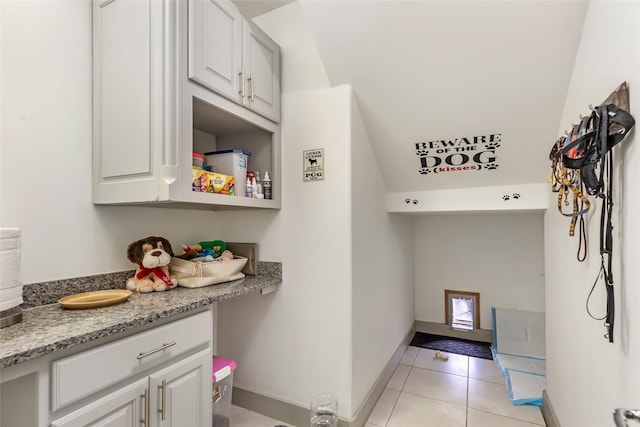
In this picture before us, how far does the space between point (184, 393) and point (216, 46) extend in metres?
1.50

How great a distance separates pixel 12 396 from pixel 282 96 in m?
1.70

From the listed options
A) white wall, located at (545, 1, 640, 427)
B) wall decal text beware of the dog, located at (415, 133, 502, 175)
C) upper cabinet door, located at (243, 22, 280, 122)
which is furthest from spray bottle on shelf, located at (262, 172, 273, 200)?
white wall, located at (545, 1, 640, 427)

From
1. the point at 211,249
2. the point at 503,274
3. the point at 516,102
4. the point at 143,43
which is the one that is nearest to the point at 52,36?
the point at 143,43

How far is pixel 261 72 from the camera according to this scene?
1693 millimetres

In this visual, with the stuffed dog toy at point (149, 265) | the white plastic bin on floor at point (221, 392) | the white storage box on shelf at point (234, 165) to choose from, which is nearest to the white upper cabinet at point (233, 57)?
the white storage box on shelf at point (234, 165)

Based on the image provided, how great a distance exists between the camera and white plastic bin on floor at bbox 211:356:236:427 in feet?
5.01

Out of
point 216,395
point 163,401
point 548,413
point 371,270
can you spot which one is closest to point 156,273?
point 163,401

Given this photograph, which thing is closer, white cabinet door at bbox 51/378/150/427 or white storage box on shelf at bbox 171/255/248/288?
white cabinet door at bbox 51/378/150/427

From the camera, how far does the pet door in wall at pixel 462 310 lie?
3080 millimetres

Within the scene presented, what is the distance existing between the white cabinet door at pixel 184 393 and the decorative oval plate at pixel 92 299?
1.09 feet

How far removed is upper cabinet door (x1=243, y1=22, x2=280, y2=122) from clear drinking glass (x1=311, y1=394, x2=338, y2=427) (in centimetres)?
160

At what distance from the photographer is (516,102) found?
1.58 m

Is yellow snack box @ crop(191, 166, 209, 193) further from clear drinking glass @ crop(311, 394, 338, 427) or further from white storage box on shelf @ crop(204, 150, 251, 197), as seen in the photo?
clear drinking glass @ crop(311, 394, 338, 427)

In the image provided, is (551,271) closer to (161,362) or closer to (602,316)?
(602,316)
